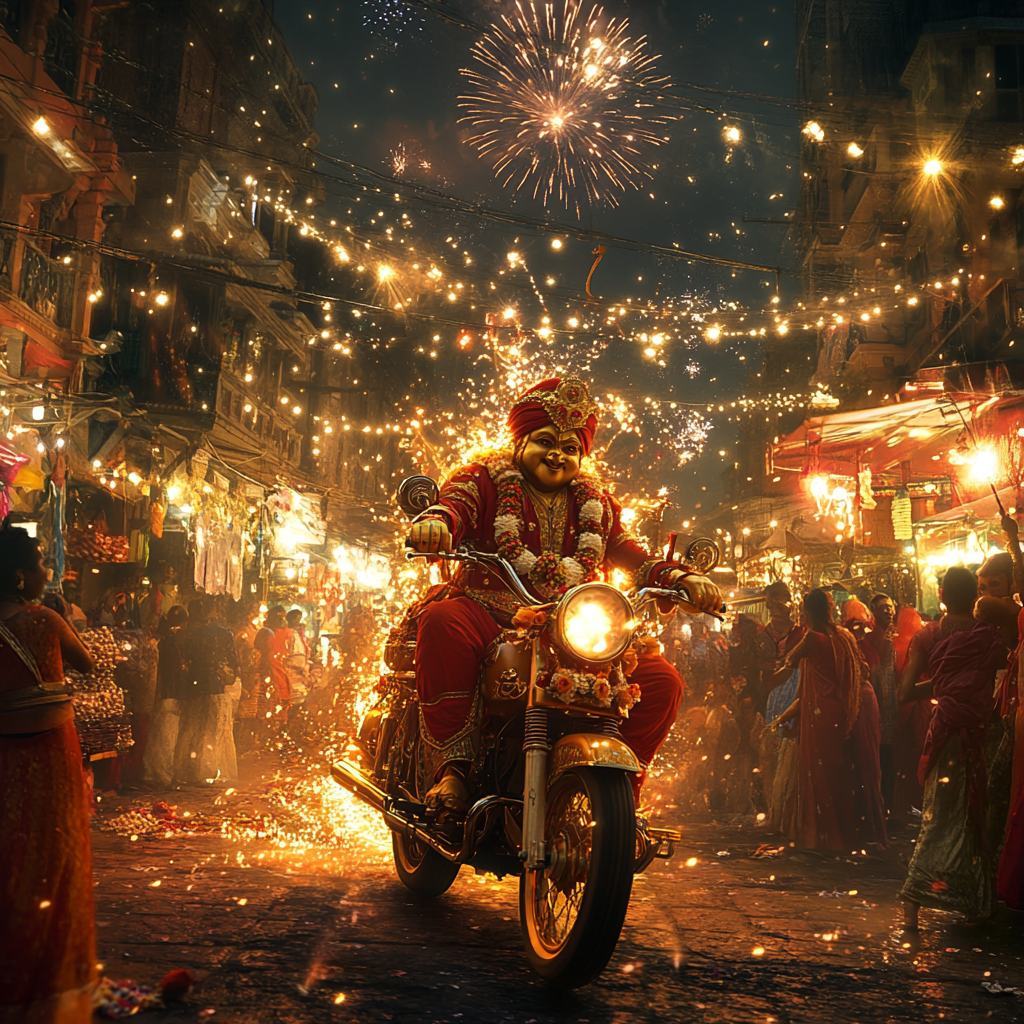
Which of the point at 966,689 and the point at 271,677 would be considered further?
the point at 271,677

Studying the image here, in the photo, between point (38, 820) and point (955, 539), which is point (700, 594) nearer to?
point (38, 820)

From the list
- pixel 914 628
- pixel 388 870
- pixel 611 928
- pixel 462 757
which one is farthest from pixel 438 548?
pixel 914 628

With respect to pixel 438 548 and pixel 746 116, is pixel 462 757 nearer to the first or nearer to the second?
pixel 438 548

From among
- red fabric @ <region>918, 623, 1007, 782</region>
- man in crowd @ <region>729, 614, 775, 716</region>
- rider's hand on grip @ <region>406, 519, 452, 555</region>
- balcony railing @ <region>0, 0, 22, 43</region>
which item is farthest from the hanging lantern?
balcony railing @ <region>0, 0, 22, 43</region>

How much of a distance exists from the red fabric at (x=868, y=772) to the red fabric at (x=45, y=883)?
6.43 metres

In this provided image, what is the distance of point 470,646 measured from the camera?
4543 millimetres

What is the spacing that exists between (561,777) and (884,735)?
633 centimetres

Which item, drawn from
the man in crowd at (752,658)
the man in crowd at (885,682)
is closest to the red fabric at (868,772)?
the man in crowd at (885,682)

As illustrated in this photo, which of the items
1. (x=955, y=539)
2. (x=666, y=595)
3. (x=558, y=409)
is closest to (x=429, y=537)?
(x=666, y=595)

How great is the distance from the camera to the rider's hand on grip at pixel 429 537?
14.2 ft

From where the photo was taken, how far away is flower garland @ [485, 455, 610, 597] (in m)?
4.88

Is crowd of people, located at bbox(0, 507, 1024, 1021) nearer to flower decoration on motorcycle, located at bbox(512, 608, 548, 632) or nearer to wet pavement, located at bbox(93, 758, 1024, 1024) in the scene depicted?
wet pavement, located at bbox(93, 758, 1024, 1024)

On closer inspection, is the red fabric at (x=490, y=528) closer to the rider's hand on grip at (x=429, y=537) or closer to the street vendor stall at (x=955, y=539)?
the rider's hand on grip at (x=429, y=537)

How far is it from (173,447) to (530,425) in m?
14.1
